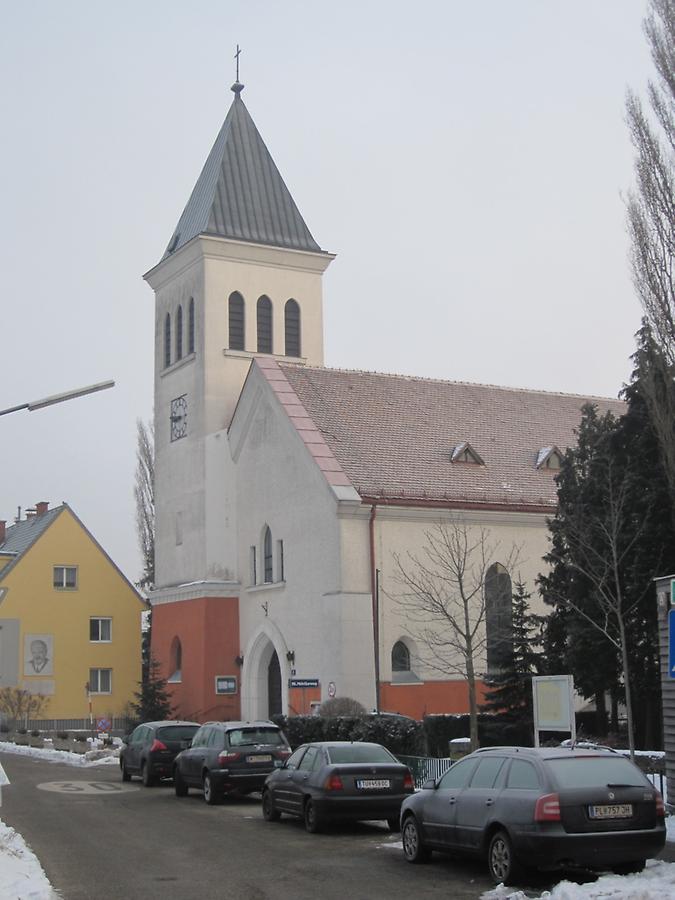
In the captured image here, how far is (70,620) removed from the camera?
5784cm

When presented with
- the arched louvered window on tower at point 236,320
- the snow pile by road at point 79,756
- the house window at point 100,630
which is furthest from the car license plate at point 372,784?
the house window at point 100,630

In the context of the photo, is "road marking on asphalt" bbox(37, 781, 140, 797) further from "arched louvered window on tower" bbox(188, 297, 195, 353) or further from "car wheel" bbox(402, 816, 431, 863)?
"arched louvered window on tower" bbox(188, 297, 195, 353)

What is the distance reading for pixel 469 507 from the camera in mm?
37344

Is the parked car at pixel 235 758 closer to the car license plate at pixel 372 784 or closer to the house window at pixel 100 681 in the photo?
the car license plate at pixel 372 784

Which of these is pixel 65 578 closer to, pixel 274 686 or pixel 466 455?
pixel 274 686

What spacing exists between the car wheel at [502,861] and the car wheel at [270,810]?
6387mm

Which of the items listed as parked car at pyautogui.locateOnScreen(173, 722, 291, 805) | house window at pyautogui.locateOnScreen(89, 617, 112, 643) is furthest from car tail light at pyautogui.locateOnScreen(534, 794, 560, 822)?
house window at pyautogui.locateOnScreen(89, 617, 112, 643)

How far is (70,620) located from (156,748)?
32.7 metres

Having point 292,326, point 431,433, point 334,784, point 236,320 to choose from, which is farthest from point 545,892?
point 292,326

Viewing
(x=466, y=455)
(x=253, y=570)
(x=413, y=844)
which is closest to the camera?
(x=413, y=844)

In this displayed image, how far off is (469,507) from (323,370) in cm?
773

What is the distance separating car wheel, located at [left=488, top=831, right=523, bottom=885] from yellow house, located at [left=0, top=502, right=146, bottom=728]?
1727 inches

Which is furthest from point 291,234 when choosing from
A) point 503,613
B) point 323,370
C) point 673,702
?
point 673,702

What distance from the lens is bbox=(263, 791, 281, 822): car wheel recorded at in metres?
18.9
